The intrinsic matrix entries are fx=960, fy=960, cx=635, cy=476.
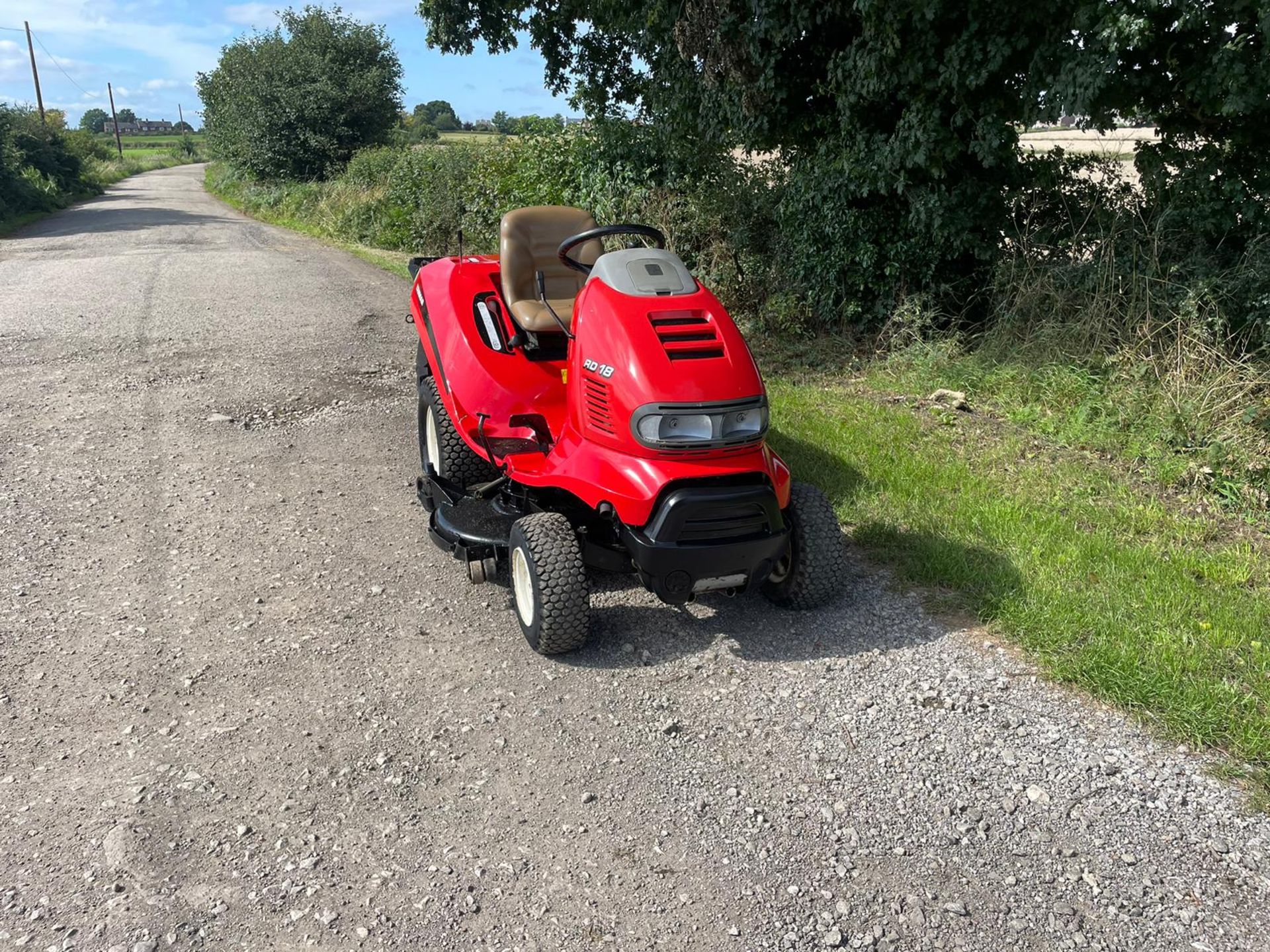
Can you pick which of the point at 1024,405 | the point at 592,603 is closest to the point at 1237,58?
the point at 1024,405

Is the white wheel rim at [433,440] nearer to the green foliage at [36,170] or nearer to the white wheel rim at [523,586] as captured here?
the white wheel rim at [523,586]

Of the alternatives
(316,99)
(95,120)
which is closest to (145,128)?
(95,120)

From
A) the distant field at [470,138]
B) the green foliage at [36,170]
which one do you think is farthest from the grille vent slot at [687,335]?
the green foliage at [36,170]

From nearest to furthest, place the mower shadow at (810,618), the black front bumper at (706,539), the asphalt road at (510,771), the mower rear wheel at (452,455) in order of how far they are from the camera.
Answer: the asphalt road at (510,771) → the black front bumper at (706,539) → the mower shadow at (810,618) → the mower rear wheel at (452,455)

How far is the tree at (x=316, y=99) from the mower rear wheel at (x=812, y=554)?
2334 centimetres

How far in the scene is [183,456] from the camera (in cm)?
611

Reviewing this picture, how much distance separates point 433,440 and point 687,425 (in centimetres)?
227

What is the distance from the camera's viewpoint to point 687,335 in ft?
12.5

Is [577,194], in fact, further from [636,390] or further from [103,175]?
[103,175]

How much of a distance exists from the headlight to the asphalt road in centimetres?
90

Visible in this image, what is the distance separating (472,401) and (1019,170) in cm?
506

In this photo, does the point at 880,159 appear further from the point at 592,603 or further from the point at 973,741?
the point at 973,741

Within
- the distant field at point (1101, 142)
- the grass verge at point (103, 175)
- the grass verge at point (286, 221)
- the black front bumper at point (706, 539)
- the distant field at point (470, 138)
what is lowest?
the grass verge at point (103, 175)

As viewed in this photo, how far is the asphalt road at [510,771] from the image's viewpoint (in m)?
2.61
